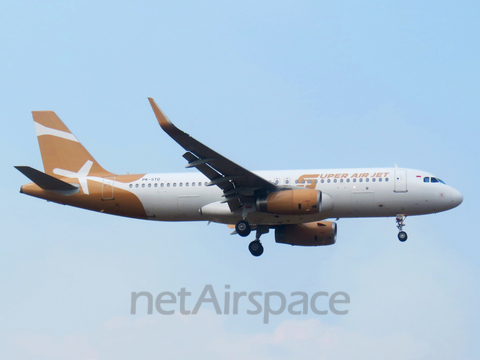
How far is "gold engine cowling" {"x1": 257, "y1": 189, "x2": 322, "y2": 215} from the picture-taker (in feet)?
112

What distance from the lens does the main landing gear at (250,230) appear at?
122 feet

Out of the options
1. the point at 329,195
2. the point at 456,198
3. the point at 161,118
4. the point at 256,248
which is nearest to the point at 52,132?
the point at 256,248

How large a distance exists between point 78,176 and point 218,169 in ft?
31.7

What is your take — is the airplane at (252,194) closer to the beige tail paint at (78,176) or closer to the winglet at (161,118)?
the beige tail paint at (78,176)

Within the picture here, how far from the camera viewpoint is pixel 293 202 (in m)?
34.4

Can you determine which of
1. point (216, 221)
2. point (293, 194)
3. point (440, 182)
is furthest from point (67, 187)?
point (440, 182)

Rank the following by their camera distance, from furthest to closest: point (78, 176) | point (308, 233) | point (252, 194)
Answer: point (308, 233) → point (78, 176) → point (252, 194)

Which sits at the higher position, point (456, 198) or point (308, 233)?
point (456, 198)

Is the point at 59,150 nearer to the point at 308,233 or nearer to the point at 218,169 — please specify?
the point at 218,169

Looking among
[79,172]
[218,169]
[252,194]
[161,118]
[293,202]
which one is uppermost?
[161,118]

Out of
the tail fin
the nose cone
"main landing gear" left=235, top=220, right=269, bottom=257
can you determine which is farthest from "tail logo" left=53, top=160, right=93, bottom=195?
the nose cone

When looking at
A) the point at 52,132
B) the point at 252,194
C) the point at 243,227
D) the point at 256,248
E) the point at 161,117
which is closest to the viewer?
the point at 161,117

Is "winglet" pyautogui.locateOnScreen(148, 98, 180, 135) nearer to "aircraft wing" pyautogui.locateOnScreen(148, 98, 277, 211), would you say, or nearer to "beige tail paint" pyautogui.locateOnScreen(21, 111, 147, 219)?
"aircraft wing" pyautogui.locateOnScreen(148, 98, 277, 211)

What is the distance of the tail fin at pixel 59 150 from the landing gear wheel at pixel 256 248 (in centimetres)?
897
